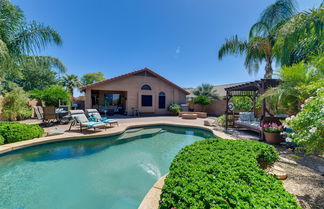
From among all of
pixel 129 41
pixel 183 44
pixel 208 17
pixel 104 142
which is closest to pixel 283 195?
pixel 104 142

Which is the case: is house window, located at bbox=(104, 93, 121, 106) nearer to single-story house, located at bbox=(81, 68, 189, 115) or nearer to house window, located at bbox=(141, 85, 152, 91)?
single-story house, located at bbox=(81, 68, 189, 115)

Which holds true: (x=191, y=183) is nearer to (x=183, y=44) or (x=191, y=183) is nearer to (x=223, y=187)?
(x=223, y=187)

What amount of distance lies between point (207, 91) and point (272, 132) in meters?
13.8

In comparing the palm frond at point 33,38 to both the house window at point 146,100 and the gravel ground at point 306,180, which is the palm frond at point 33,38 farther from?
the house window at point 146,100

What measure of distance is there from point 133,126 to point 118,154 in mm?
4137

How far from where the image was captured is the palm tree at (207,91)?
18.9m

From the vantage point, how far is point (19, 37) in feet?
19.1

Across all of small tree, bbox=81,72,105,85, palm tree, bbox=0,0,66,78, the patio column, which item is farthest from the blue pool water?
small tree, bbox=81,72,105,85

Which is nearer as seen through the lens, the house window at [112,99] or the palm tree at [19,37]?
the palm tree at [19,37]

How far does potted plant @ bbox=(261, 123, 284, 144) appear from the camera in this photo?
570 centimetres

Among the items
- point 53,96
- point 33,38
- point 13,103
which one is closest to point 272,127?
point 33,38

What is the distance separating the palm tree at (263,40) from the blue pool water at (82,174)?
903 centimetres

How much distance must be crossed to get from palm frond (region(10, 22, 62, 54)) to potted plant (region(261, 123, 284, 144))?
10.7m

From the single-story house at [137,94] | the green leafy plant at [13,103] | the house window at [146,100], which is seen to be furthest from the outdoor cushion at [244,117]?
the green leafy plant at [13,103]
